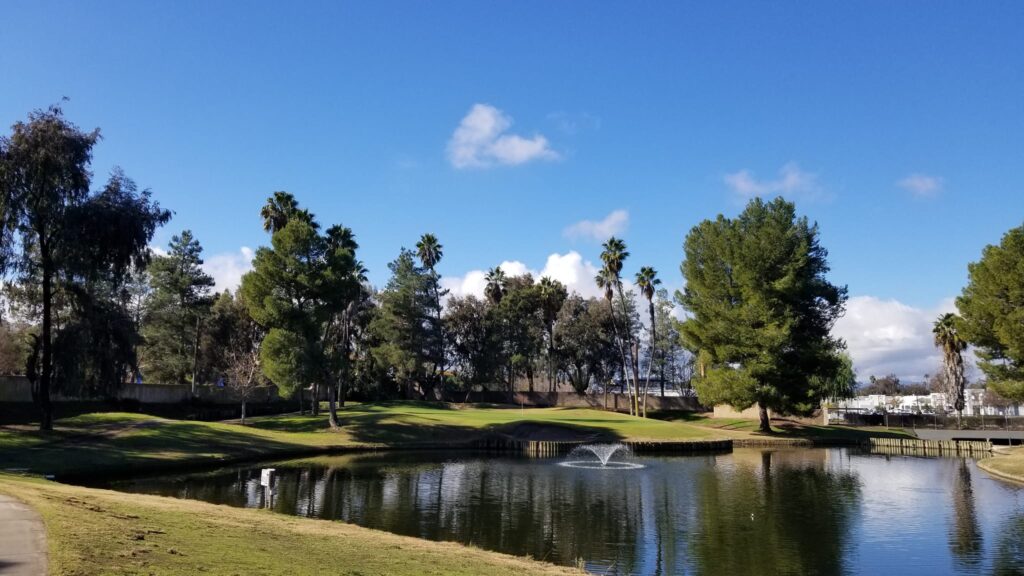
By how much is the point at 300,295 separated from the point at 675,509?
1657 inches

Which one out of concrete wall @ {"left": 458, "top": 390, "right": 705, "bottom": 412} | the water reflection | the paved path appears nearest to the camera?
the paved path

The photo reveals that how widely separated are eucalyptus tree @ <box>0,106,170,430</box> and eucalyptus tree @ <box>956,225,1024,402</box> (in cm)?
6181

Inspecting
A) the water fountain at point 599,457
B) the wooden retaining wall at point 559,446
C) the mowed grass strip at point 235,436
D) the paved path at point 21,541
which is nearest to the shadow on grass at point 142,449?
the mowed grass strip at point 235,436

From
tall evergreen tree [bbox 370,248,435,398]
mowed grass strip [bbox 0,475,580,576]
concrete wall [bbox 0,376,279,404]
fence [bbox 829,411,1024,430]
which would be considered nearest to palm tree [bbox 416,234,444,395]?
tall evergreen tree [bbox 370,248,435,398]

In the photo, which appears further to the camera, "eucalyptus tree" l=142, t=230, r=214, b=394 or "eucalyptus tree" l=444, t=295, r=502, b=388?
"eucalyptus tree" l=444, t=295, r=502, b=388

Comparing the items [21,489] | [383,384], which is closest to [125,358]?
[21,489]

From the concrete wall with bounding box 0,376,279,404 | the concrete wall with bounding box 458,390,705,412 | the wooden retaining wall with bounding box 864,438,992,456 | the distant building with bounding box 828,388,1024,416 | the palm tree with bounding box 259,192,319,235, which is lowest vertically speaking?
the wooden retaining wall with bounding box 864,438,992,456

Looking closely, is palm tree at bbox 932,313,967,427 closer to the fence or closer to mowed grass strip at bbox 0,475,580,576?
the fence

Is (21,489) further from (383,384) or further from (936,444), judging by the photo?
(383,384)

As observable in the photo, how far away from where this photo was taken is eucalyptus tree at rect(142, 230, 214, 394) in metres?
80.0

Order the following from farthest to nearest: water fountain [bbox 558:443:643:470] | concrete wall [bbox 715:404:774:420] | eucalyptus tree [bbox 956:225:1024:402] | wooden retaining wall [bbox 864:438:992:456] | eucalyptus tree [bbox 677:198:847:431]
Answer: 1. concrete wall [bbox 715:404:774:420]
2. eucalyptus tree [bbox 677:198:847:431]
3. wooden retaining wall [bbox 864:438:992:456]
4. eucalyptus tree [bbox 956:225:1024:402]
5. water fountain [bbox 558:443:643:470]

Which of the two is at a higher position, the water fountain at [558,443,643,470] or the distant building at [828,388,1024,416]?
the distant building at [828,388,1024,416]

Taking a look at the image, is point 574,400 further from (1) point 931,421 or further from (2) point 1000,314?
(2) point 1000,314

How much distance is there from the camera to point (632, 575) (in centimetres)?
1902
